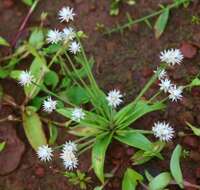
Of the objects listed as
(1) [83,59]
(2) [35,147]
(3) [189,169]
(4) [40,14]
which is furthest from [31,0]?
(3) [189,169]

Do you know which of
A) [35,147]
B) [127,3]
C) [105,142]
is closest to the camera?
[105,142]

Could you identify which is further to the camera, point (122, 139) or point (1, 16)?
point (1, 16)

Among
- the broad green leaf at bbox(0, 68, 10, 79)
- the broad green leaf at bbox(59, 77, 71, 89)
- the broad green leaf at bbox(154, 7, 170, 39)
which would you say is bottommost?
the broad green leaf at bbox(59, 77, 71, 89)

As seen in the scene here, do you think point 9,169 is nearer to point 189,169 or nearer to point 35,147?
point 35,147

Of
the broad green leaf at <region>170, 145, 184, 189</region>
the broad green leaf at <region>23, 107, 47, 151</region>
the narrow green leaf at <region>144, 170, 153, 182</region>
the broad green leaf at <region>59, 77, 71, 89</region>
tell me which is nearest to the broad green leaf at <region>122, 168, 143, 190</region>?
the narrow green leaf at <region>144, 170, 153, 182</region>

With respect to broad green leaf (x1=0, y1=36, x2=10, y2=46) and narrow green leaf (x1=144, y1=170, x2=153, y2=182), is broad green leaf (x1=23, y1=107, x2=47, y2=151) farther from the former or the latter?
narrow green leaf (x1=144, y1=170, x2=153, y2=182)

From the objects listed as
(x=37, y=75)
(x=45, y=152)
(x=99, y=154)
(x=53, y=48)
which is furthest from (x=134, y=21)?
(x=45, y=152)

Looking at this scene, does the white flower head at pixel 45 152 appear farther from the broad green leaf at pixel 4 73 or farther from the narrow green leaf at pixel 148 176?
the broad green leaf at pixel 4 73
